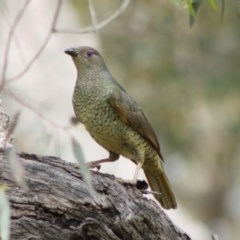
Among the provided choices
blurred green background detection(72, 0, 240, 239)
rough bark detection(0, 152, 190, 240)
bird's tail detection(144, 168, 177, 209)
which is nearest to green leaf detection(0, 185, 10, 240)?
rough bark detection(0, 152, 190, 240)

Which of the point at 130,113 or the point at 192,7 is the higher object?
the point at 192,7

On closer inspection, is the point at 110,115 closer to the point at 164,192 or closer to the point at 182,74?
the point at 164,192

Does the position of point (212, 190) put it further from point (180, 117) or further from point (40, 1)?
point (40, 1)

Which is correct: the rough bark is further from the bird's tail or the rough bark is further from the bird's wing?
the bird's tail

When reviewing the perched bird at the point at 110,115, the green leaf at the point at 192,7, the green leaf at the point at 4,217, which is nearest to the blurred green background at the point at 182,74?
the perched bird at the point at 110,115

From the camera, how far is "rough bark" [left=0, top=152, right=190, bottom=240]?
16.2 ft

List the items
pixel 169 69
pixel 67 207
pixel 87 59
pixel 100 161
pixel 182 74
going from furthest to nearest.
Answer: pixel 182 74 → pixel 169 69 → pixel 87 59 → pixel 100 161 → pixel 67 207

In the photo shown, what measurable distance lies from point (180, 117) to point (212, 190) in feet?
7.21

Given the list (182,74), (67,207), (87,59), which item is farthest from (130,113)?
(182,74)

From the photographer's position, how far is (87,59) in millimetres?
6098

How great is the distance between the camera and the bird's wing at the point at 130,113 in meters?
5.89

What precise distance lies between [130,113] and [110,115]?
106 mm

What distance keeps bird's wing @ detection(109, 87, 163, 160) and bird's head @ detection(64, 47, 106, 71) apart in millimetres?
209

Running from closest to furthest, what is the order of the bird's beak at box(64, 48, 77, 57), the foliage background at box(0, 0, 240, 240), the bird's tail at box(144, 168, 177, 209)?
the bird's beak at box(64, 48, 77, 57), the bird's tail at box(144, 168, 177, 209), the foliage background at box(0, 0, 240, 240)
